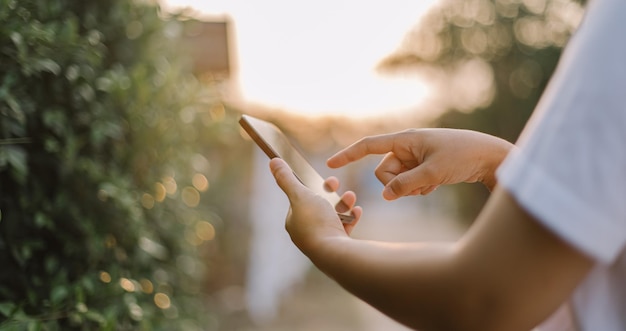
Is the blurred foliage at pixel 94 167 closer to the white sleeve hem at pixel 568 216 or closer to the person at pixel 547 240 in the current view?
the person at pixel 547 240

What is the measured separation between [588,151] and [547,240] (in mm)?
110

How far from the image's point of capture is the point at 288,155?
157 cm

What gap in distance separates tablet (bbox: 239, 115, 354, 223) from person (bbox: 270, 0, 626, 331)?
17.9 inches

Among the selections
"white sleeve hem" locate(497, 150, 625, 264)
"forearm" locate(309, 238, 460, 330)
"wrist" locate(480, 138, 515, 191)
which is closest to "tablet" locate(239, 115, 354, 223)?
"wrist" locate(480, 138, 515, 191)

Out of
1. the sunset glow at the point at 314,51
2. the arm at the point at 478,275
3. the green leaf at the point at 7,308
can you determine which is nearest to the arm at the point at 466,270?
the arm at the point at 478,275

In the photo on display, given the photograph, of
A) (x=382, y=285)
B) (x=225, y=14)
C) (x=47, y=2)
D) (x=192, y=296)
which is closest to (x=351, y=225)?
(x=382, y=285)

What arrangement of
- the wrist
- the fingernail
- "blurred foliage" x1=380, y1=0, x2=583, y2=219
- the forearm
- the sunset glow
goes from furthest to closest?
1. "blurred foliage" x1=380, y1=0, x2=583, y2=219
2. the sunset glow
3. the fingernail
4. the wrist
5. the forearm

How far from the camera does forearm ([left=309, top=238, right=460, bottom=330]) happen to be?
2.77ft

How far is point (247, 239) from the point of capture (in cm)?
773

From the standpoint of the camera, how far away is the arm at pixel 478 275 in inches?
30.2

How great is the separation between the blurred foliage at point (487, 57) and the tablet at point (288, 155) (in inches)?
563

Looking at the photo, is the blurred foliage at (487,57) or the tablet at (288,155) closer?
the tablet at (288,155)

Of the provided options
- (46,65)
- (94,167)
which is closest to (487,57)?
(94,167)

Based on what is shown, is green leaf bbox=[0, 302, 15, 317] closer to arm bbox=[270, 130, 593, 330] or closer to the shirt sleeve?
arm bbox=[270, 130, 593, 330]
